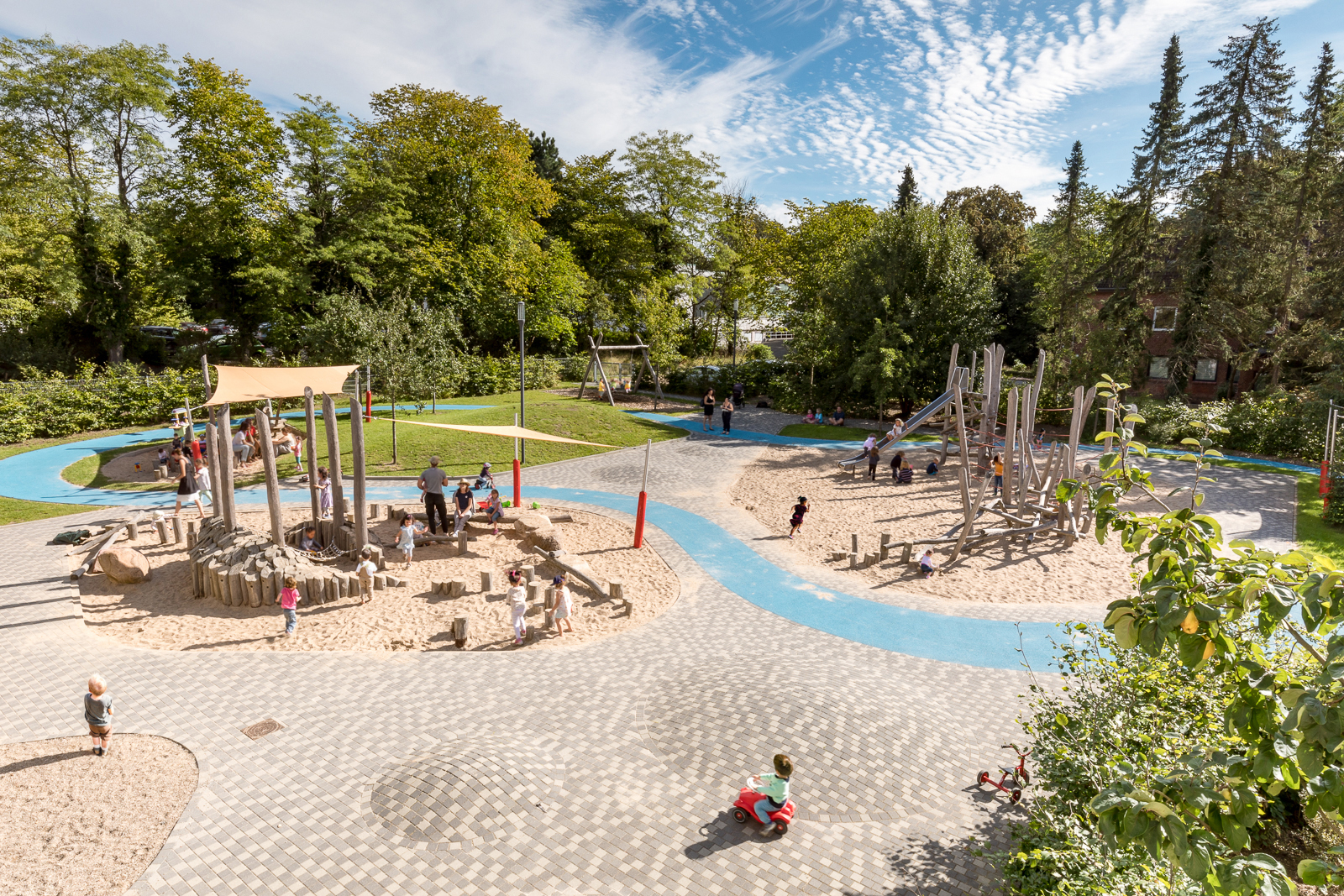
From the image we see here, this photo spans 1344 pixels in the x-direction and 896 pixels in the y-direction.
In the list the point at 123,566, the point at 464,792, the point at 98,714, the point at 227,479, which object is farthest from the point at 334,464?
the point at 464,792

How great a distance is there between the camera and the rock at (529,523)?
56.1 ft

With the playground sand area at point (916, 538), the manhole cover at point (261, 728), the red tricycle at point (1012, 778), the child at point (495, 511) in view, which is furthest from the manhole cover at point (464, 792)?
the child at point (495, 511)

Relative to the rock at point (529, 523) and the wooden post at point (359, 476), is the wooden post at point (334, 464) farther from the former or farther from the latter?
the rock at point (529, 523)

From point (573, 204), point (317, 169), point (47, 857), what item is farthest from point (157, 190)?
point (47, 857)

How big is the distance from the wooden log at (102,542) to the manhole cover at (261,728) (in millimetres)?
8511

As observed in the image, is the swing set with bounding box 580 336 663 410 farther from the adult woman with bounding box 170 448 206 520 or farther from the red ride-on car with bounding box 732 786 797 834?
the red ride-on car with bounding box 732 786 797 834

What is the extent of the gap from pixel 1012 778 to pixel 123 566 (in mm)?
17120

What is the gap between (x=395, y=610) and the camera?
1345 centimetres

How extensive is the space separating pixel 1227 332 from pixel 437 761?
40.2m

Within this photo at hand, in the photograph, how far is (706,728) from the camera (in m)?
9.14

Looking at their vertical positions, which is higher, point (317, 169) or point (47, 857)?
point (317, 169)

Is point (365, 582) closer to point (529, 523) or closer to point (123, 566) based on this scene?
point (529, 523)

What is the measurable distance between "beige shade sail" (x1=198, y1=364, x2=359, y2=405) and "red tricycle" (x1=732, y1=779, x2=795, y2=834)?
14.7 metres

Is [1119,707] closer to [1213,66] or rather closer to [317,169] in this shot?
[1213,66]
